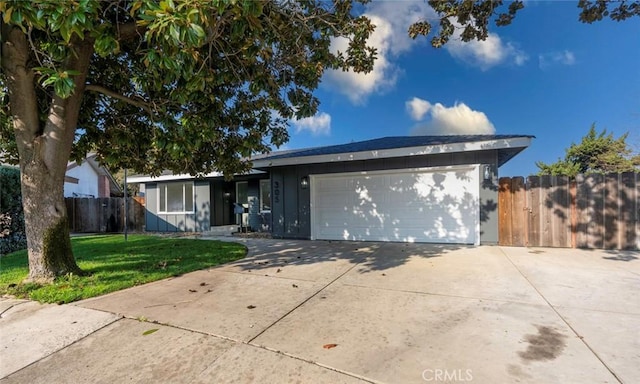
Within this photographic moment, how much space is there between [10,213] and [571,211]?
47.6 feet

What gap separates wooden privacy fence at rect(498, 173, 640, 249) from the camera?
6.75m

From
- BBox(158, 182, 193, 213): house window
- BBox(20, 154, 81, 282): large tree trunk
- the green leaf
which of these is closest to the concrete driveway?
BBox(20, 154, 81, 282): large tree trunk

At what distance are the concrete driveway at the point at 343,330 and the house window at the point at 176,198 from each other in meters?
9.36

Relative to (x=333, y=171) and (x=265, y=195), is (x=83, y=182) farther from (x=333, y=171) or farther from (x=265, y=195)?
(x=333, y=171)

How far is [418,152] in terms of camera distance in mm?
7969

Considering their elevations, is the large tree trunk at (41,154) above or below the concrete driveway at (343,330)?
above

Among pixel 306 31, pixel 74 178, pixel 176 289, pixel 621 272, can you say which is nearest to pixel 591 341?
pixel 621 272

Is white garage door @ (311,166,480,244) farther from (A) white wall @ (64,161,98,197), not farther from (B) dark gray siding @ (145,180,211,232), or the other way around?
(A) white wall @ (64,161,98,197)

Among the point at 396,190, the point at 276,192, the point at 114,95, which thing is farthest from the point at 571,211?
the point at 114,95

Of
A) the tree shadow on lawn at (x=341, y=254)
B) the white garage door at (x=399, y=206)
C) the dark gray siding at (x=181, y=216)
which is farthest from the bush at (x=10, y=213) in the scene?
the white garage door at (x=399, y=206)

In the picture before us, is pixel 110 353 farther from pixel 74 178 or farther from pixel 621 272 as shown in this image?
pixel 74 178

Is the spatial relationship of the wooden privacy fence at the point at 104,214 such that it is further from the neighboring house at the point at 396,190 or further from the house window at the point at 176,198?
the neighboring house at the point at 396,190

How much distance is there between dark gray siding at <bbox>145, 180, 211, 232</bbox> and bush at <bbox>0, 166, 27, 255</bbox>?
18.4ft

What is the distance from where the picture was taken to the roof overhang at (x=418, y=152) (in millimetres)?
7171
